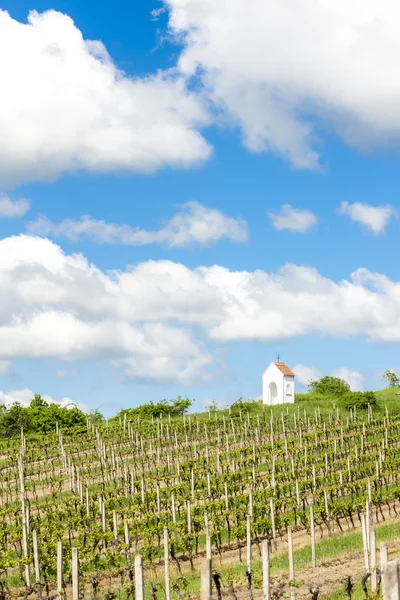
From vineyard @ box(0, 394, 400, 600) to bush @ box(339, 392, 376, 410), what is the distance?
3.34 feet

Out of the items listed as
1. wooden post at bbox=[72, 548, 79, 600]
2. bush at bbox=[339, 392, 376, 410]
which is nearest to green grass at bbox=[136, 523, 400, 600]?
wooden post at bbox=[72, 548, 79, 600]

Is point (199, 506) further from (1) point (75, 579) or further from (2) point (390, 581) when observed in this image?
(2) point (390, 581)

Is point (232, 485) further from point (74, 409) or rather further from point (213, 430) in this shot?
point (74, 409)

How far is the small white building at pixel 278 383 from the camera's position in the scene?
66688 millimetres

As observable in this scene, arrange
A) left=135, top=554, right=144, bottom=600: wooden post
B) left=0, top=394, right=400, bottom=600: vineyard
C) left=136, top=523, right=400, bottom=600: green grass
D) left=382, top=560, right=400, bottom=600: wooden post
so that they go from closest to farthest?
left=382, top=560, right=400, bottom=600: wooden post → left=135, top=554, right=144, bottom=600: wooden post → left=0, top=394, right=400, bottom=600: vineyard → left=136, top=523, right=400, bottom=600: green grass

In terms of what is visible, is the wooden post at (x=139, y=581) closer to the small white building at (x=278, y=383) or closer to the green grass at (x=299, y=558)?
the green grass at (x=299, y=558)

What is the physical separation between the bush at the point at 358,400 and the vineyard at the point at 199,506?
1019 millimetres

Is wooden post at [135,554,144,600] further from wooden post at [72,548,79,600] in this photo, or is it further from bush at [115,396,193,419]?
bush at [115,396,193,419]

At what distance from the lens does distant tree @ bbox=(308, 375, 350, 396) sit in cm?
8800

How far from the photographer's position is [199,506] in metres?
31.1

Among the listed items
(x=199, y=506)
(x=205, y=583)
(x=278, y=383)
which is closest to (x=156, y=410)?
(x=278, y=383)

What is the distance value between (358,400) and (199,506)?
108 ft

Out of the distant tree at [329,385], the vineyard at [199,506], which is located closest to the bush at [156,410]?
the vineyard at [199,506]

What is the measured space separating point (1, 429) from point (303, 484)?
36.5 metres
